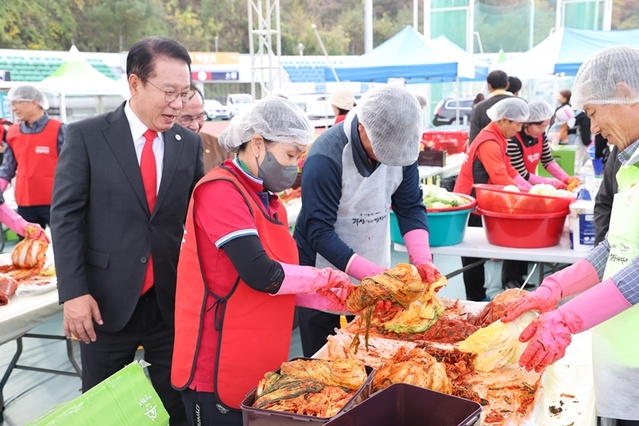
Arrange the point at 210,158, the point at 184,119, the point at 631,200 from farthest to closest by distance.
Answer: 1. the point at 210,158
2. the point at 184,119
3. the point at 631,200

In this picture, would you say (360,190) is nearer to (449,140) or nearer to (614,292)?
(614,292)

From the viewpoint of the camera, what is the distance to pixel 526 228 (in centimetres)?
368

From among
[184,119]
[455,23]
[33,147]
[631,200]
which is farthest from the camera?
[455,23]

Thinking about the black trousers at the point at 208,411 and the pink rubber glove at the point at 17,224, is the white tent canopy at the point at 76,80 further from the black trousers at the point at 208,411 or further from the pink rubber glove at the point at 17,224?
the black trousers at the point at 208,411

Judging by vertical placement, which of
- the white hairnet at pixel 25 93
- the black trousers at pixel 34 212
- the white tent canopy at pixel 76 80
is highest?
the white tent canopy at pixel 76 80

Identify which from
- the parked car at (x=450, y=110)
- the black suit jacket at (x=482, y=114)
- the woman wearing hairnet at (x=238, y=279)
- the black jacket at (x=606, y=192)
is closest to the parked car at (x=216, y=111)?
the parked car at (x=450, y=110)

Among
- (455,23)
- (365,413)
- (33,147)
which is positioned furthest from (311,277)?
(455,23)

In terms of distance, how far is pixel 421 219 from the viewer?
2.97 metres

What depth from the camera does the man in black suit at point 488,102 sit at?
20.3 ft

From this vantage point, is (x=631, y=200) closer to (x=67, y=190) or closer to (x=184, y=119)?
(x=67, y=190)

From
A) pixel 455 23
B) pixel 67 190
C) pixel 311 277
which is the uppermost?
pixel 455 23

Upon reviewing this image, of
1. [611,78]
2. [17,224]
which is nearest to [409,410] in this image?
[611,78]

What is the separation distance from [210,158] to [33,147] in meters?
2.17

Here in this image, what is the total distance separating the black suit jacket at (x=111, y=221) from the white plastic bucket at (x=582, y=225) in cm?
237
